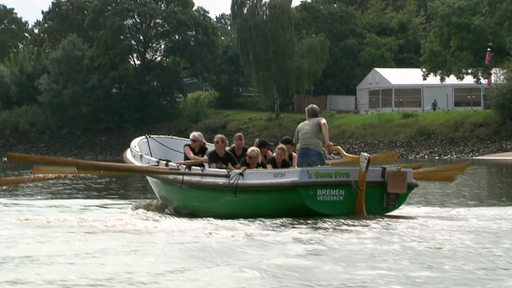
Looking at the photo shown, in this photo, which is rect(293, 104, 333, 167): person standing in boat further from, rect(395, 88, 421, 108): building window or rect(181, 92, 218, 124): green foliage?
rect(181, 92, 218, 124): green foliage

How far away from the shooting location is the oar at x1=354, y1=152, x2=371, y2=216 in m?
15.8

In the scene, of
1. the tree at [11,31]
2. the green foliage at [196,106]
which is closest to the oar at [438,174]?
the green foliage at [196,106]

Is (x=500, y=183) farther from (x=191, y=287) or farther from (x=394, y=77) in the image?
(x=394, y=77)

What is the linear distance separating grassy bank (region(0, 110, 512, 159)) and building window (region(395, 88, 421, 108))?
5.15 m

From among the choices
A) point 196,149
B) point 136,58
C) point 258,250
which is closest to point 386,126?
point 136,58

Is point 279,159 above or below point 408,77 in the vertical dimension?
below

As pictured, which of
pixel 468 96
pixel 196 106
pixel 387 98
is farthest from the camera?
pixel 196 106

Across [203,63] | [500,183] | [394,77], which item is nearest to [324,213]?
[500,183]

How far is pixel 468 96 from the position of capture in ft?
218

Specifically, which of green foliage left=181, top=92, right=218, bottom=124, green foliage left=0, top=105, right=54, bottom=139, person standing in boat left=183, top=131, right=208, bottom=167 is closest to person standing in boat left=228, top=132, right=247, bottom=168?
person standing in boat left=183, top=131, right=208, bottom=167

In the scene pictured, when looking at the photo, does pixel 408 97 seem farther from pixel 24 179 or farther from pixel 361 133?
pixel 24 179

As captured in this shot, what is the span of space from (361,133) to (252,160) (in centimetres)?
4209

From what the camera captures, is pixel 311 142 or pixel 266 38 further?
pixel 266 38

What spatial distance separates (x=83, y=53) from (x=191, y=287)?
6310cm
